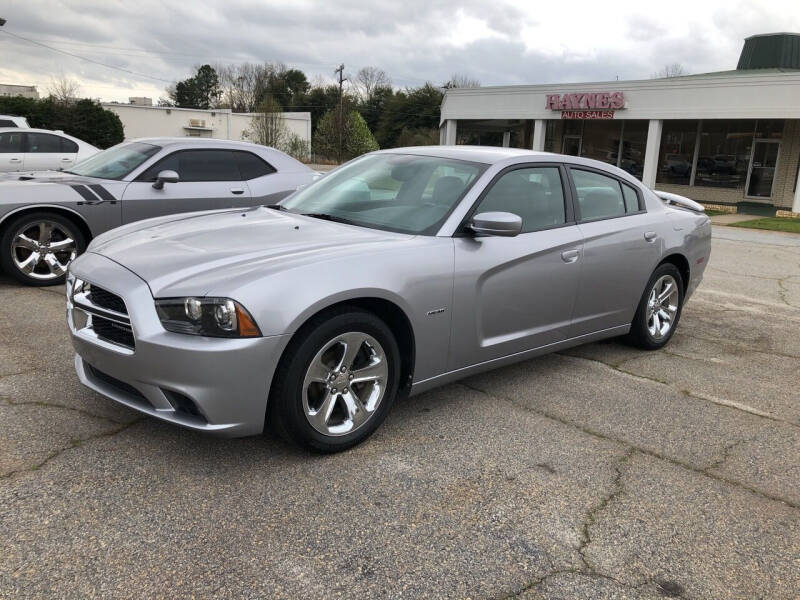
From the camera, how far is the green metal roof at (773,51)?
32.0 meters

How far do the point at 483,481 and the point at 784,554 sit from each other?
129cm

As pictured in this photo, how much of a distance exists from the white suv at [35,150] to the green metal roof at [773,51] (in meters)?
32.7

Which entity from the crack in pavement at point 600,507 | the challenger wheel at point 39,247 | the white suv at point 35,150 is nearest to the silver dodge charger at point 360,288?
the crack in pavement at point 600,507

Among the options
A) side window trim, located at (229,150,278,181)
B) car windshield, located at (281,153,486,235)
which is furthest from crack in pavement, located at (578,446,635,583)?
side window trim, located at (229,150,278,181)

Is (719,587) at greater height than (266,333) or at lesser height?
lesser

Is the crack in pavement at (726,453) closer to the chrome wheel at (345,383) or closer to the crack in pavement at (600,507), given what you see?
the crack in pavement at (600,507)

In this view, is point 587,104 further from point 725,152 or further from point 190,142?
point 190,142

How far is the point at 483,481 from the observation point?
3219mm

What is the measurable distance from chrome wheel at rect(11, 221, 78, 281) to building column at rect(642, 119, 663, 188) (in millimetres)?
22017

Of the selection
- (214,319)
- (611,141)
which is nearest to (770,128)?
(611,141)

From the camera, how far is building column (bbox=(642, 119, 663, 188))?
24.6 meters

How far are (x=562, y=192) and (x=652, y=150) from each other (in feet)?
73.2

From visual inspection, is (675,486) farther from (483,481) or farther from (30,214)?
(30,214)

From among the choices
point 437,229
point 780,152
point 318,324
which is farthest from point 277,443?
point 780,152
